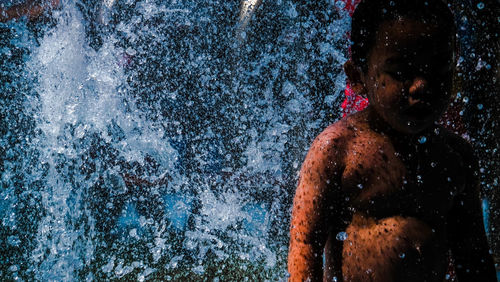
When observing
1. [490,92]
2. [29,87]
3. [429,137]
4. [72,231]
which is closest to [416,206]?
[429,137]

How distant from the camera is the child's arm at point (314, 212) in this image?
41.7 inches

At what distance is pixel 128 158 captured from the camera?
335 centimetres

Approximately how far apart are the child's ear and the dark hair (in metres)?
0.02

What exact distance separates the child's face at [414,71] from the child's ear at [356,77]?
0.39 ft

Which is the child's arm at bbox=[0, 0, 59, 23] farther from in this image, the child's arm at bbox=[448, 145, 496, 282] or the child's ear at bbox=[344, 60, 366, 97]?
the child's arm at bbox=[448, 145, 496, 282]

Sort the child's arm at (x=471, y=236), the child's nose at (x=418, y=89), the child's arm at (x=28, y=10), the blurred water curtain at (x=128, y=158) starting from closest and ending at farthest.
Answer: the child's nose at (x=418, y=89) → the child's arm at (x=471, y=236) → the blurred water curtain at (x=128, y=158) → the child's arm at (x=28, y=10)

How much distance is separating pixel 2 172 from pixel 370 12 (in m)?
3.26

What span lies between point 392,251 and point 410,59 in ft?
1.91

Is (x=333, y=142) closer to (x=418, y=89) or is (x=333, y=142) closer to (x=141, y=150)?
(x=418, y=89)

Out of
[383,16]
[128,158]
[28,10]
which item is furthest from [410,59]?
[28,10]

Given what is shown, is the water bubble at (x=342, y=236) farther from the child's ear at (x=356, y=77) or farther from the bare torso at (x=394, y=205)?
the child's ear at (x=356, y=77)

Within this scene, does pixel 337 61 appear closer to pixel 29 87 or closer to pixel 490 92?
pixel 490 92

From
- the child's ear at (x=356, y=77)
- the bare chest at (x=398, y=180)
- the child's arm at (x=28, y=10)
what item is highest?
the child's arm at (x=28, y=10)

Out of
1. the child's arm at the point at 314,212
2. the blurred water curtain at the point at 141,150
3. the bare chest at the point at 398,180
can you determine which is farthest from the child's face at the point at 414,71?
the blurred water curtain at the point at 141,150
